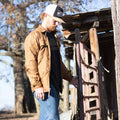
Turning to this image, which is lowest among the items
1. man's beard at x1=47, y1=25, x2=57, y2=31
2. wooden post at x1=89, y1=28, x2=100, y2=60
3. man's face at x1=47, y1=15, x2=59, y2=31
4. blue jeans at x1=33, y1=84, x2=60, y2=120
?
blue jeans at x1=33, y1=84, x2=60, y2=120

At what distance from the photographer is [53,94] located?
2.97 metres

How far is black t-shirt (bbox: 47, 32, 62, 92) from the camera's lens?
3.08 m

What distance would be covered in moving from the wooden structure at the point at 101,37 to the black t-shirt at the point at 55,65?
2.35 meters

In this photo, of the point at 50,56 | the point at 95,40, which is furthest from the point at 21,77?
the point at 50,56

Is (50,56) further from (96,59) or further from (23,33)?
(23,33)

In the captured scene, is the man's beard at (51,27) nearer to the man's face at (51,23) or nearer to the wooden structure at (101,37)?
the man's face at (51,23)

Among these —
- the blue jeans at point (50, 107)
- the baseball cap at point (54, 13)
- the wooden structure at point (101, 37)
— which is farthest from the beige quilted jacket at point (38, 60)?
the wooden structure at point (101, 37)

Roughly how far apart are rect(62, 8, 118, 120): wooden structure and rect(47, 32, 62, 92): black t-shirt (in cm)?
235

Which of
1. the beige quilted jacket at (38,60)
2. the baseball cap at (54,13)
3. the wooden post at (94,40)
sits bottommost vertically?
the beige quilted jacket at (38,60)

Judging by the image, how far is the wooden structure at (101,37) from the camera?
6.47 meters

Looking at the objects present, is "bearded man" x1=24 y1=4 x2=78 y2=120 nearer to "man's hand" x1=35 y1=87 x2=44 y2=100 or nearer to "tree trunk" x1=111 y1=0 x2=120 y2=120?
"man's hand" x1=35 y1=87 x2=44 y2=100

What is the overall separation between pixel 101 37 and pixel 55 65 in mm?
5443

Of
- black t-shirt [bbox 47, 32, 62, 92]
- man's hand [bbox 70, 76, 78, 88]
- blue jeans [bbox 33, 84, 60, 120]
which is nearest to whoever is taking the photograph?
blue jeans [bbox 33, 84, 60, 120]

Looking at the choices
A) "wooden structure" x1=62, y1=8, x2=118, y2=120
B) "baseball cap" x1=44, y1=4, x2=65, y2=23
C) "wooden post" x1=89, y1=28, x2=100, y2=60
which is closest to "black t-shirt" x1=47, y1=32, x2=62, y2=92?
"baseball cap" x1=44, y1=4, x2=65, y2=23
